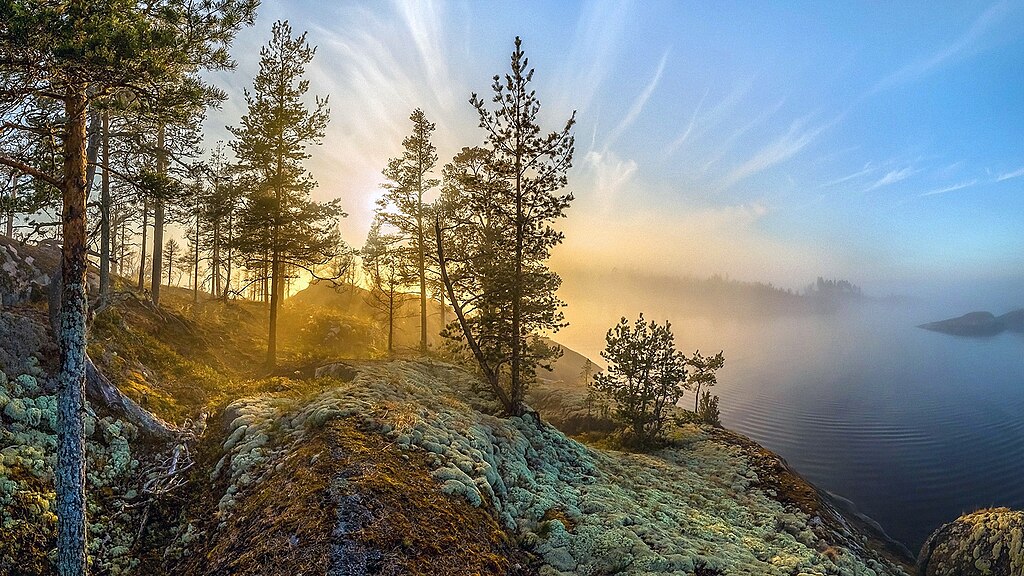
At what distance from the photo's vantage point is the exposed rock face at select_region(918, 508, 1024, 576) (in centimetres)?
1444

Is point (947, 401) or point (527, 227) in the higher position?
point (527, 227)

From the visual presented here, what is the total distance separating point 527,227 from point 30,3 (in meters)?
14.4

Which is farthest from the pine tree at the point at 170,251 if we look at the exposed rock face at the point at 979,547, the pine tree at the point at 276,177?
the exposed rock face at the point at 979,547

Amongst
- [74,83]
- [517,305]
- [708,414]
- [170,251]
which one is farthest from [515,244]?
[170,251]

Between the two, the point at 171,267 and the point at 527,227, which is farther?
the point at 171,267

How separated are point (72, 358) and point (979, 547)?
28447 millimetres

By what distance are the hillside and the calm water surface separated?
Answer: 27619 mm

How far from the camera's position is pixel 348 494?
762 cm

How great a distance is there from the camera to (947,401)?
77562 millimetres

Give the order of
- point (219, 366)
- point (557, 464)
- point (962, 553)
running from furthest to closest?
point (219, 366), point (962, 553), point (557, 464)

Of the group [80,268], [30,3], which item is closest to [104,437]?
[80,268]

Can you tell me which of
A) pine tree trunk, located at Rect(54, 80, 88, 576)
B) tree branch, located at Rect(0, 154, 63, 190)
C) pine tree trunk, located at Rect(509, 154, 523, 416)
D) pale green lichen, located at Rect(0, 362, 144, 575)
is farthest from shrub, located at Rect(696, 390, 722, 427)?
tree branch, located at Rect(0, 154, 63, 190)

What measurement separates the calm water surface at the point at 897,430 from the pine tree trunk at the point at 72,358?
1643 inches

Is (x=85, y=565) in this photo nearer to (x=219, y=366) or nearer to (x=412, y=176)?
(x=219, y=366)
